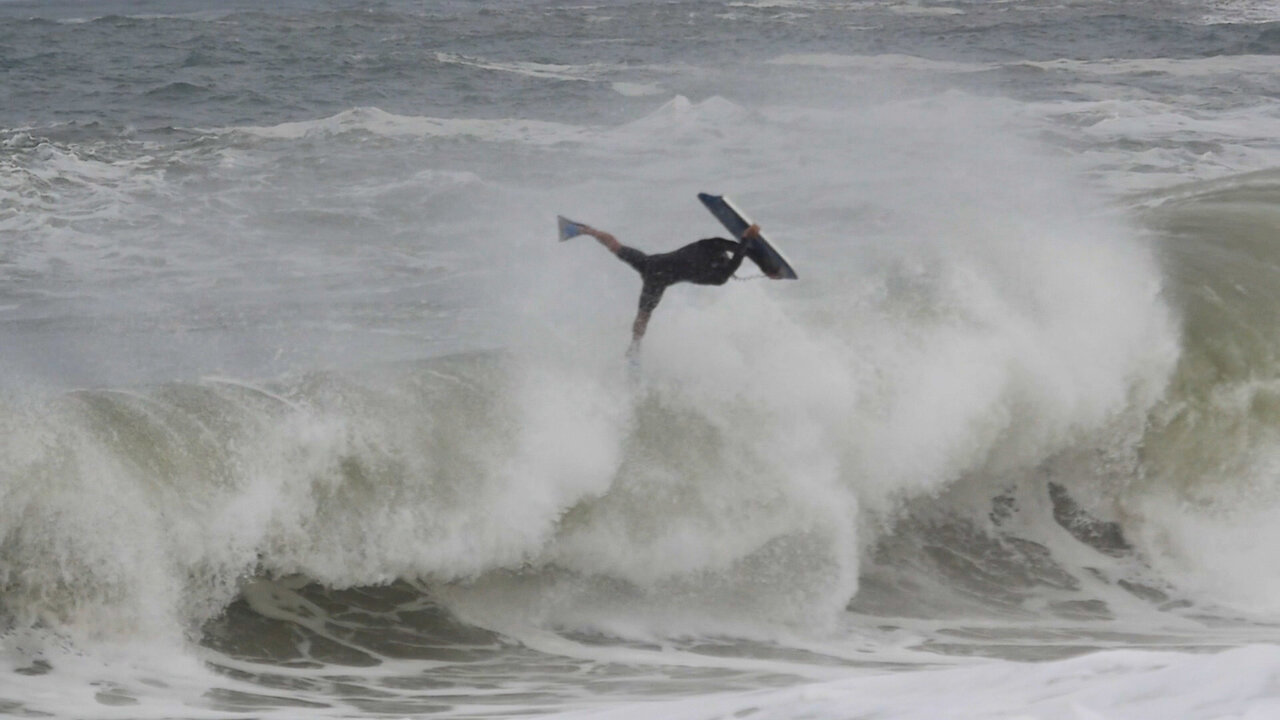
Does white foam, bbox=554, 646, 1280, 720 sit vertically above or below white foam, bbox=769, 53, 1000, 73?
below

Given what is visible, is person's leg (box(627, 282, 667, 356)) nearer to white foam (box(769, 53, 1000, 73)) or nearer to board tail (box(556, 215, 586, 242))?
board tail (box(556, 215, 586, 242))

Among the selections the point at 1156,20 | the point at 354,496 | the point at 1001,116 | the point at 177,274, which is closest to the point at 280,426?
the point at 354,496

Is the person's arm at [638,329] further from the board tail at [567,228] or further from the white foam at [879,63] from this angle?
the white foam at [879,63]

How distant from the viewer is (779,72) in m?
32.7

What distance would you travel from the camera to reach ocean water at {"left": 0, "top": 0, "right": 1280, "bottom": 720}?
329 inches

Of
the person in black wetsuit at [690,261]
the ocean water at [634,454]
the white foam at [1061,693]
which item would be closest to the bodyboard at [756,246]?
the person in black wetsuit at [690,261]

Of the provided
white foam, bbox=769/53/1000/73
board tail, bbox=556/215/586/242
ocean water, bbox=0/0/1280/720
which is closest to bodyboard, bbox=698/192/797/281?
board tail, bbox=556/215/586/242

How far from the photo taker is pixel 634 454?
10289 mm

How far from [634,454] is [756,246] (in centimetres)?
174

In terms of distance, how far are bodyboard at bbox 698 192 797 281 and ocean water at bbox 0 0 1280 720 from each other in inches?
48.6

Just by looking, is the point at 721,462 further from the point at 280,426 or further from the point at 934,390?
the point at 280,426

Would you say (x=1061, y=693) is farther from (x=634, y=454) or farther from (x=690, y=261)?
(x=634, y=454)

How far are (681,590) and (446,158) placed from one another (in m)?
13.9

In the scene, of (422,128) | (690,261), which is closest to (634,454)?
(690,261)
